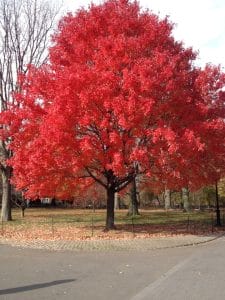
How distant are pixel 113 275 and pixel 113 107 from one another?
9.96m

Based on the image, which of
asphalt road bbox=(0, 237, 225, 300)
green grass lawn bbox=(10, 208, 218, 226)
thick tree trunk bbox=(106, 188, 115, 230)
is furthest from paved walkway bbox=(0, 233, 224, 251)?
green grass lawn bbox=(10, 208, 218, 226)

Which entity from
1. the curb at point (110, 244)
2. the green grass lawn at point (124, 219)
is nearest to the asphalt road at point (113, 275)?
the curb at point (110, 244)

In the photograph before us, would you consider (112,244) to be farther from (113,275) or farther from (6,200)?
(6,200)

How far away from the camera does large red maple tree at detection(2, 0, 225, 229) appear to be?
2061 cm

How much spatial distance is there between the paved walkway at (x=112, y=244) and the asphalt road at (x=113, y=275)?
110 cm

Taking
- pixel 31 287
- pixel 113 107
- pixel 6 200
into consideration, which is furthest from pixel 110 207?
pixel 31 287

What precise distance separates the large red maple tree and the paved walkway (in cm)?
293

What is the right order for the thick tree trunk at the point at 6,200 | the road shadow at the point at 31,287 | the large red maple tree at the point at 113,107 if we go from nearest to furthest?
1. the road shadow at the point at 31,287
2. the large red maple tree at the point at 113,107
3. the thick tree trunk at the point at 6,200

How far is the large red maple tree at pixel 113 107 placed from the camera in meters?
20.6

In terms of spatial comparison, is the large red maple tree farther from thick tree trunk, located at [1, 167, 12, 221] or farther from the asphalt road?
thick tree trunk, located at [1, 167, 12, 221]

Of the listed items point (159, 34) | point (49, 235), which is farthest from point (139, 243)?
point (159, 34)

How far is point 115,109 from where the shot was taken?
20.3m

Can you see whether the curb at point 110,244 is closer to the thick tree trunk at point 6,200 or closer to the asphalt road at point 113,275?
the asphalt road at point 113,275

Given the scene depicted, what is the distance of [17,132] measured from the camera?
2362 cm
